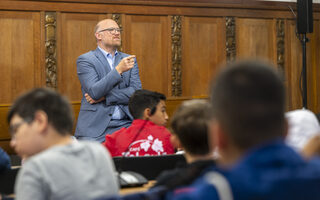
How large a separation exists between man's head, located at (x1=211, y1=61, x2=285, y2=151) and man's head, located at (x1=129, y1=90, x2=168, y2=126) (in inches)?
111

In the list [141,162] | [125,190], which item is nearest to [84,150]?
[125,190]

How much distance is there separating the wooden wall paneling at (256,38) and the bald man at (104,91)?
120 inches

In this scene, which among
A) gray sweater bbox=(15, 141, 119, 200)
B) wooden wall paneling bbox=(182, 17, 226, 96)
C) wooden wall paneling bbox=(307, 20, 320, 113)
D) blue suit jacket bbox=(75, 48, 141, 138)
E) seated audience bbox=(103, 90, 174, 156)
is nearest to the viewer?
gray sweater bbox=(15, 141, 119, 200)

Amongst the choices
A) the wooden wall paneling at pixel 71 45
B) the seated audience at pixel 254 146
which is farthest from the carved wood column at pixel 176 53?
the seated audience at pixel 254 146

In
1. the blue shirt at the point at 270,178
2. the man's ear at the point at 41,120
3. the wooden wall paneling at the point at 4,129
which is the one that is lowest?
the wooden wall paneling at the point at 4,129

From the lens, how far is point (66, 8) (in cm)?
669

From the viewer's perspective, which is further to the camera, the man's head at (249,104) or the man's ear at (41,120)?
the man's ear at (41,120)

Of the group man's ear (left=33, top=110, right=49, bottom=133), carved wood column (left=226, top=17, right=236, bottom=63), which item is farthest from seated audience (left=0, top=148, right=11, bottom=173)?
carved wood column (left=226, top=17, right=236, bottom=63)

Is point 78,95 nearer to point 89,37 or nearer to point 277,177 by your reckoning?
point 89,37

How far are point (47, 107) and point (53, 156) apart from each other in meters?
0.19

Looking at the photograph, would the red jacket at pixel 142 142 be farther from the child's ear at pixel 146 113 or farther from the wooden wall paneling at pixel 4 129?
the wooden wall paneling at pixel 4 129

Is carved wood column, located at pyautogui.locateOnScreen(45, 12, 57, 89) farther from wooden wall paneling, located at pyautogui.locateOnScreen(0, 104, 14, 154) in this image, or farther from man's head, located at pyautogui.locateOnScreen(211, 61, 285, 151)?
man's head, located at pyautogui.locateOnScreen(211, 61, 285, 151)

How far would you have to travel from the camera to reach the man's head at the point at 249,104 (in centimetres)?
102

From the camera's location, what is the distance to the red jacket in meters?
3.41
